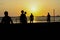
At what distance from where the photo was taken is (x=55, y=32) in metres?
13.1

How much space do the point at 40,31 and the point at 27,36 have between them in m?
1.14

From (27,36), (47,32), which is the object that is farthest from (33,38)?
(47,32)

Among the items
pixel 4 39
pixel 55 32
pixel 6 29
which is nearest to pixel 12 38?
pixel 4 39

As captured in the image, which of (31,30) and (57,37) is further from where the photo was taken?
(31,30)

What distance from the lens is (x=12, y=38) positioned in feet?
39.4

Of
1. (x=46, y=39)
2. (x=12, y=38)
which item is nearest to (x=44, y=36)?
(x=46, y=39)

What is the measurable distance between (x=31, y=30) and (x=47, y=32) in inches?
33.6

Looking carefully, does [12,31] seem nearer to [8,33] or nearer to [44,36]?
[8,33]

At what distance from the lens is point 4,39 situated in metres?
11.8

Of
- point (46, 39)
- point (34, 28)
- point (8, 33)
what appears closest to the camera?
point (46, 39)

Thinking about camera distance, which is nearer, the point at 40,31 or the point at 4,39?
the point at 4,39

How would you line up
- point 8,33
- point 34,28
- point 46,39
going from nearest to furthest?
point 46,39 < point 8,33 < point 34,28

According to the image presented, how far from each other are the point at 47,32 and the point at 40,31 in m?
0.38

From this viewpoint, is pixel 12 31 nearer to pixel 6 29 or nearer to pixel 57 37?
pixel 6 29
